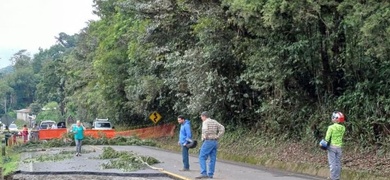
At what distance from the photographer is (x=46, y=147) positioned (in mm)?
42219

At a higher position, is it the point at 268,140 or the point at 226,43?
the point at 226,43

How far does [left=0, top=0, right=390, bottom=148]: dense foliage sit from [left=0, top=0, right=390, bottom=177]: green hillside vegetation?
40 mm

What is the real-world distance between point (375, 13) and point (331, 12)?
3961mm

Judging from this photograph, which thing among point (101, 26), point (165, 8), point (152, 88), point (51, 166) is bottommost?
point (51, 166)

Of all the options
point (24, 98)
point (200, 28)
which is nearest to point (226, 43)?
point (200, 28)

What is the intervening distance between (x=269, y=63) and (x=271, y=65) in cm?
11

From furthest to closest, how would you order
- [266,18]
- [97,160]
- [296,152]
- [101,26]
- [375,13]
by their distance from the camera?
[101,26] → [97,160] → [296,152] → [266,18] → [375,13]

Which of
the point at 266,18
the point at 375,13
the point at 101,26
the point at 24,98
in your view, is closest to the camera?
the point at 375,13

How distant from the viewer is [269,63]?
24.4 meters

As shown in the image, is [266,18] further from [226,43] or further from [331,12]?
[226,43]

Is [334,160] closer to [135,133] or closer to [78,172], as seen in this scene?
[78,172]

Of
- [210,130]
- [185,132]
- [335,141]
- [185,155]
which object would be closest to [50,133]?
[185,155]

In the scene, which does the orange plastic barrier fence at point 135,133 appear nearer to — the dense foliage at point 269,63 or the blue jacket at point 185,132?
the dense foliage at point 269,63

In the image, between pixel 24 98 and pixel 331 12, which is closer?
pixel 331 12
